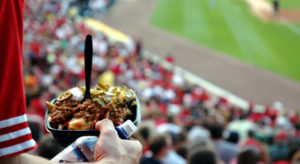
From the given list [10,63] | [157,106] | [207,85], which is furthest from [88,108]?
[207,85]

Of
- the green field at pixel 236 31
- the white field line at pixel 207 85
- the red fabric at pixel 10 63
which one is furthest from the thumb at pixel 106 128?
the green field at pixel 236 31

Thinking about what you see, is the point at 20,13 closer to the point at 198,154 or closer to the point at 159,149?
the point at 198,154

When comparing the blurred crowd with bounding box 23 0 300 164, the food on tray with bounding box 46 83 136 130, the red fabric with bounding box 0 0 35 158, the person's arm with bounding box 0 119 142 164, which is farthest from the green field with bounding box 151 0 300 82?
the red fabric with bounding box 0 0 35 158

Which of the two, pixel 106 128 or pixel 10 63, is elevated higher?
pixel 10 63

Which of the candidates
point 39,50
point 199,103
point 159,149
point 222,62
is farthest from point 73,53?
point 159,149

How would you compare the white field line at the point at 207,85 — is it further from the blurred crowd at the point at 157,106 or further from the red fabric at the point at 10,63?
the red fabric at the point at 10,63

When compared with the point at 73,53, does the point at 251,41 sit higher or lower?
higher

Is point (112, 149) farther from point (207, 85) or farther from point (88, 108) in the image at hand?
point (207, 85)
